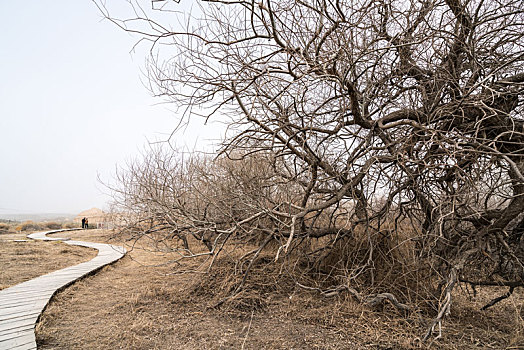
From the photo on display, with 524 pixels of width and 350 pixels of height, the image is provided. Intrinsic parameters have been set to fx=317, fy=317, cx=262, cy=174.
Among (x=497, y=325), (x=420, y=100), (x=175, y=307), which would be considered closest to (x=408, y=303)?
(x=497, y=325)

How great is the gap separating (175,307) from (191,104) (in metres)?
2.94

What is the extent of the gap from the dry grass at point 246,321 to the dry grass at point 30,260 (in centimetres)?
204

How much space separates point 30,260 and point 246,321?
24.6 ft

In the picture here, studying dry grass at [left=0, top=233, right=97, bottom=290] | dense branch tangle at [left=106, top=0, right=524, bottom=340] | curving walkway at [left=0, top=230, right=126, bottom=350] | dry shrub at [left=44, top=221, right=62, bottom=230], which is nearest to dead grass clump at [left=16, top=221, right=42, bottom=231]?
dry shrub at [left=44, top=221, right=62, bottom=230]

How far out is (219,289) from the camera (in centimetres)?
503

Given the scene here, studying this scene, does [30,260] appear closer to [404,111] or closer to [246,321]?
[246,321]

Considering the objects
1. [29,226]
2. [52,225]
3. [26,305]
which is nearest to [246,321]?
[26,305]

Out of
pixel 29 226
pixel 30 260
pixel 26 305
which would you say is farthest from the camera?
pixel 29 226

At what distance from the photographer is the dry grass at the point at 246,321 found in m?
3.46

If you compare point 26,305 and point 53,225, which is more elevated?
point 53,225

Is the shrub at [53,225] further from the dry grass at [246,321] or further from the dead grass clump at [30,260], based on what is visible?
the dry grass at [246,321]

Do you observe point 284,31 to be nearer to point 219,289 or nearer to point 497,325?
point 219,289

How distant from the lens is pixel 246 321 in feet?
13.7

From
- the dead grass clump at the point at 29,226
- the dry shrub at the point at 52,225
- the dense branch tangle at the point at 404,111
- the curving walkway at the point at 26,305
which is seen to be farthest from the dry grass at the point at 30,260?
the dry shrub at the point at 52,225
